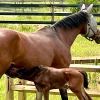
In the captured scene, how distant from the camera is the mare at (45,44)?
3.29 meters

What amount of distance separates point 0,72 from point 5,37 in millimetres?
435

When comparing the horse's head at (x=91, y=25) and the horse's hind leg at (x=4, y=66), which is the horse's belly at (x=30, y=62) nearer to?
the horse's hind leg at (x=4, y=66)

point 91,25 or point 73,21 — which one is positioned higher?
point 73,21

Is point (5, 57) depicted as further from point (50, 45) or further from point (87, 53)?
point (87, 53)

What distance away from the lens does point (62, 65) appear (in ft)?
13.3

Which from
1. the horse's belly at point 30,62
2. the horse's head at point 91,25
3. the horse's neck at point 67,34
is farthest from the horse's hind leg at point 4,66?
the horse's head at point 91,25

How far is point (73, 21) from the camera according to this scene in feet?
14.6

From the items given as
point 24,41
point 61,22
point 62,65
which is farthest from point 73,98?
point 24,41

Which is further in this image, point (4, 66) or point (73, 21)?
point (73, 21)

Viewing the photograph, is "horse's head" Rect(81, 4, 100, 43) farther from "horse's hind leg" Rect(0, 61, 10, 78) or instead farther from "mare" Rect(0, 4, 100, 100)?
"horse's hind leg" Rect(0, 61, 10, 78)

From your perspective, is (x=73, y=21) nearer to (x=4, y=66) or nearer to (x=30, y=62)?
(x=30, y=62)

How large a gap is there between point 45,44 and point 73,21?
0.90 m

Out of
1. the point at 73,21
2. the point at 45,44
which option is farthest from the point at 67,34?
the point at 45,44

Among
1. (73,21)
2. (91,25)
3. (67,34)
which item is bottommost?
(67,34)
